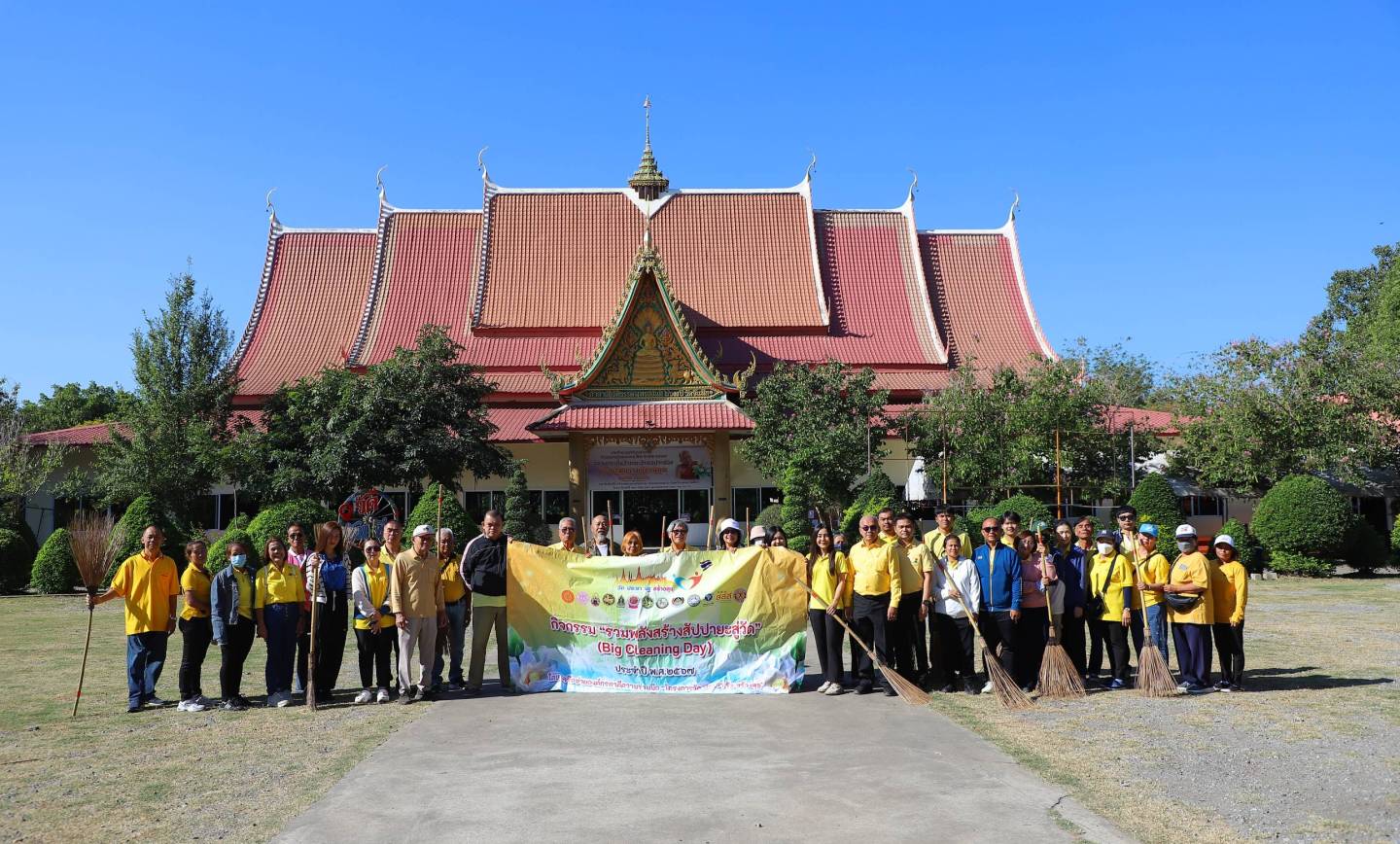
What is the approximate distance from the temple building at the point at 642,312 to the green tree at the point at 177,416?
1.84 metres

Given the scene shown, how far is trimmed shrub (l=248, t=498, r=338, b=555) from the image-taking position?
19406 mm

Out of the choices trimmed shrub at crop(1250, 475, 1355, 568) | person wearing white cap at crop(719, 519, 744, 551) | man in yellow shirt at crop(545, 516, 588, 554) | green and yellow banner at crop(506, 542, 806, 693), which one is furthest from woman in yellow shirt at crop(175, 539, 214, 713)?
trimmed shrub at crop(1250, 475, 1355, 568)

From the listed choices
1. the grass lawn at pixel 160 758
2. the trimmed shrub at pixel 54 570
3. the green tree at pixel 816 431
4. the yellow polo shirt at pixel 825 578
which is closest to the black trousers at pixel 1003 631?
→ the yellow polo shirt at pixel 825 578

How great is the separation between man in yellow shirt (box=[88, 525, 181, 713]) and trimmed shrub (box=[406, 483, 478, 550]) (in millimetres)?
8925

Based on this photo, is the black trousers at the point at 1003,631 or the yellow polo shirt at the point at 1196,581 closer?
Answer: the yellow polo shirt at the point at 1196,581

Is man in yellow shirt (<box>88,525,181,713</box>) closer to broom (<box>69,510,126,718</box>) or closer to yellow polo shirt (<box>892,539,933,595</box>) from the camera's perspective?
broom (<box>69,510,126,718</box>)

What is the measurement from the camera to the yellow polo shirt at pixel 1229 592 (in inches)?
413

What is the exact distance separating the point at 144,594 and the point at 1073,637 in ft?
27.0

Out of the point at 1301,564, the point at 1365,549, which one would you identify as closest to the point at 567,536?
the point at 1301,564

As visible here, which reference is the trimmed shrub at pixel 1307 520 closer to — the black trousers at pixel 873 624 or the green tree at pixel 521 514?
the green tree at pixel 521 514

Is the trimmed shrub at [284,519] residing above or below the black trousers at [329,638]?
above

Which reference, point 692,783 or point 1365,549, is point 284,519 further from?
point 1365,549

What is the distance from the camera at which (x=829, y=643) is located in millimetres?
10781

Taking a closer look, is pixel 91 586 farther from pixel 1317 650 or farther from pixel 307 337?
pixel 307 337
